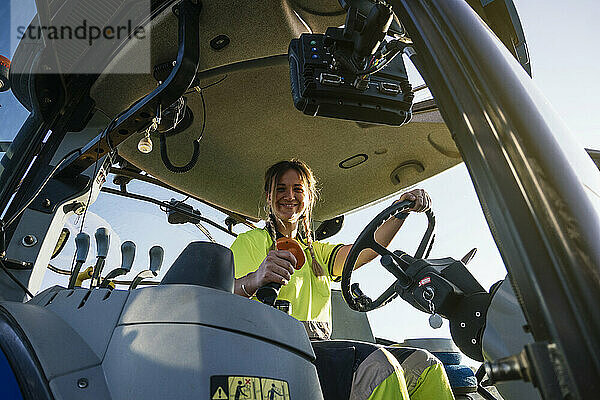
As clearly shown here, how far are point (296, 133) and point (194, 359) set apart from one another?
1.58 m

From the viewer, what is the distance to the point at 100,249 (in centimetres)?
157

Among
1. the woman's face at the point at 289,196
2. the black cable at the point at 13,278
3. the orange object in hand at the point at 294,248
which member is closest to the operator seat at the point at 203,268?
the orange object in hand at the point at 294,248

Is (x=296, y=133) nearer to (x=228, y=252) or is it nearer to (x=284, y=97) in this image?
(x=284, y=97)

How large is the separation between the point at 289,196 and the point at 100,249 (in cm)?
81

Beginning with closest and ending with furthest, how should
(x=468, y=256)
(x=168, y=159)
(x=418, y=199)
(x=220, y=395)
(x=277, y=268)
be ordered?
(x=220, y=395) < (x=277, y=268) < (x=468, y=256) < (x=418, y=199) < (x=168, y=159)

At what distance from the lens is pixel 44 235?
1.49 meters

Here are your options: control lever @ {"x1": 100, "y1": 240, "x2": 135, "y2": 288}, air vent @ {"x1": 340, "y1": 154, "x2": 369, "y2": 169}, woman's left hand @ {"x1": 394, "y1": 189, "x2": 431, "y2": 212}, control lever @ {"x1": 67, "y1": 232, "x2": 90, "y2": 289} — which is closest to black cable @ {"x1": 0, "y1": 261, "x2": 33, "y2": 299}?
control lever @ {"x1": 67, "y1": 232, "x2": 90, "y2": 289}

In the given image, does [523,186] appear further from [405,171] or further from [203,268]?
[405,171]

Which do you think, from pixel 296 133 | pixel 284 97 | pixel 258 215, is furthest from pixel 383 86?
pixel 258 215

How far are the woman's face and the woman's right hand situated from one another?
72 cm

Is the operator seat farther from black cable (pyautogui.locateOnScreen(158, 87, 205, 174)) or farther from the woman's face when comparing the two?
the woman's face

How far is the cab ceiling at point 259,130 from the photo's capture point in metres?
1.54

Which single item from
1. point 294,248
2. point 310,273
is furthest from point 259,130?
point 294,248

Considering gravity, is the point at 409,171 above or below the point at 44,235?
above
